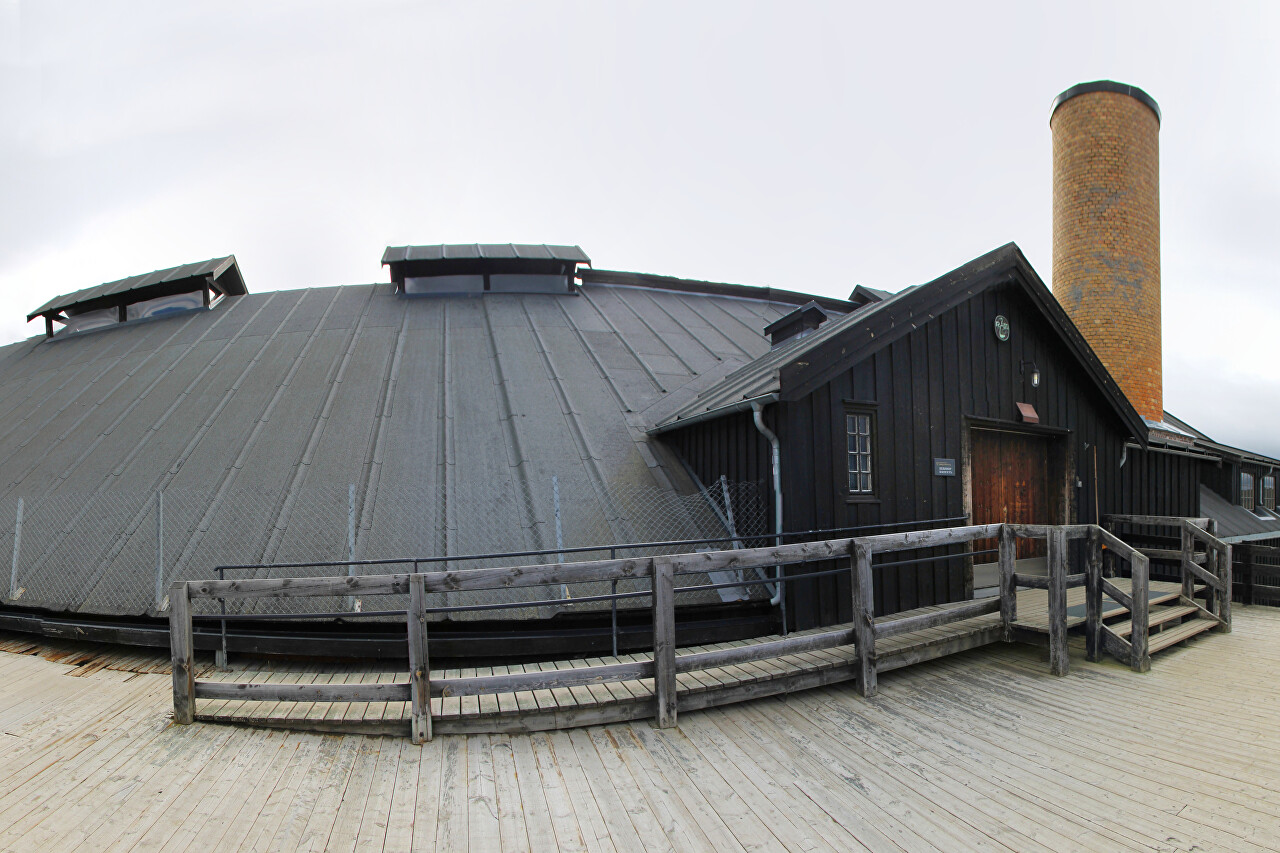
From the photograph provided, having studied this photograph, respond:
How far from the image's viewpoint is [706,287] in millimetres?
16234

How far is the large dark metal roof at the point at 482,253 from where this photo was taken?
13.7 metres

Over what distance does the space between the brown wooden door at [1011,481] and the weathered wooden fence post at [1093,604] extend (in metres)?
2.18

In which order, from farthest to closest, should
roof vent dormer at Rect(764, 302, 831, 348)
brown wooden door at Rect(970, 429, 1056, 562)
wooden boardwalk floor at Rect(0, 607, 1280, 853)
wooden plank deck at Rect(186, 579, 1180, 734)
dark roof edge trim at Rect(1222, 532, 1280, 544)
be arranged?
dark roof edge trim at Rect(1222, 532, 1280, 544)
roof vent dormer at Rect(764, 302, 831, 348)
brown wooden door at Rect(970, 429, 1056, 562)
wooden plank deck at Rect(186, 579, 1180, 734)
wooden boardwalk floor at Rect(0, 607, 1280, 853)

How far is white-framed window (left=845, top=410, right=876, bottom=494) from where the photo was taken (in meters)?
7.02

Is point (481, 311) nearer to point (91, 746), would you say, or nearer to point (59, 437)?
point (59, 437)

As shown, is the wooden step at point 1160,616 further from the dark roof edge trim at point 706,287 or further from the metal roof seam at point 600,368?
the dark roof edge trim at point 706,287

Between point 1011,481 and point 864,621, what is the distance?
5.06 m

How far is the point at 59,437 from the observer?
395 inches

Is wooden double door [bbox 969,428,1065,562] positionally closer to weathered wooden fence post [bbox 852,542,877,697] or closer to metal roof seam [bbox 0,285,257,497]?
weathered wooden fence post [bbox 852,542,877,697]

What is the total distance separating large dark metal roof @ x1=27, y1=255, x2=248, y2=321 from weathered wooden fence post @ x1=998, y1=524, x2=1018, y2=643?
54.0ft

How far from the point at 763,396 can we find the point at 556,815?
13.8 ft

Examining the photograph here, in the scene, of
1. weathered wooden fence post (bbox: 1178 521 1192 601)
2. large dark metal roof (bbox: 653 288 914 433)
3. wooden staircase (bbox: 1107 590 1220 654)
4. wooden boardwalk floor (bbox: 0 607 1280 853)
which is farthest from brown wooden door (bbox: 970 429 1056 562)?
wooden boardwalk floor (bbox: 0 607 1280 853)

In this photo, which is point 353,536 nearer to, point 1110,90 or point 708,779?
point 708,779

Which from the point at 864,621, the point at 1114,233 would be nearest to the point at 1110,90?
the point at 1114,233
